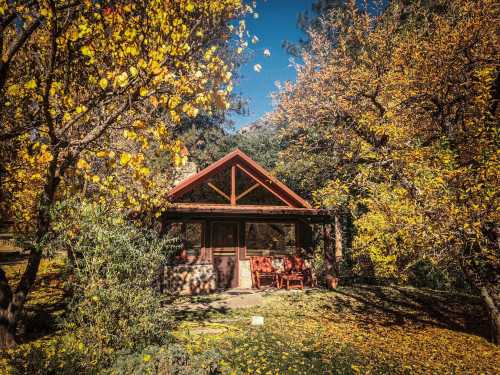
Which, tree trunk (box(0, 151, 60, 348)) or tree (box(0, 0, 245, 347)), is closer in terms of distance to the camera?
tree (box(0, 0, 245, 347))

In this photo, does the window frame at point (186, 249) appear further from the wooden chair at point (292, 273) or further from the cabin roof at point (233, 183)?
the wooden chair at point (292, 273)

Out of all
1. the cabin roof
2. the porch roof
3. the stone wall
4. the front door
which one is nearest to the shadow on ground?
the porch roof

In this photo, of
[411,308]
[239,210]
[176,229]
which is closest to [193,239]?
[176,229]

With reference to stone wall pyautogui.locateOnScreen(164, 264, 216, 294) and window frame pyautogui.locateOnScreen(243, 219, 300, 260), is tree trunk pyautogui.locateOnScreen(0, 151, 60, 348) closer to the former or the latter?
stone wall pyautogui.locateOnScreen(164, 264, 216, 294)

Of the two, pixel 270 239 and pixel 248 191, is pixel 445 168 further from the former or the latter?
pixel 270 239

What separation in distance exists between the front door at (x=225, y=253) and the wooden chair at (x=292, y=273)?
205 centimetres

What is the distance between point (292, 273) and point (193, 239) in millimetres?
4400

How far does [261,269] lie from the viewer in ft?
45.4

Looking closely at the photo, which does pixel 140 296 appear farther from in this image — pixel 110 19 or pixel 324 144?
pixel 324 144

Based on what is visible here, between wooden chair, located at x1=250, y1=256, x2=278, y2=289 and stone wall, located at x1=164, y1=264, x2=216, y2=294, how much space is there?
1724mm

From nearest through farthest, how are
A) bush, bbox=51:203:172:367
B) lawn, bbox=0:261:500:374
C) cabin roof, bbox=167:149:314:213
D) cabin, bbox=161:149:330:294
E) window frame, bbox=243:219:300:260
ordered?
bush, bbox=51:203:172:367, lawn, bbox=0:261:500:374, cabin roof, bbox=167:149:314:213, cabin, bbox=161:149:330:294, window frame, bbox=243:219:300:260

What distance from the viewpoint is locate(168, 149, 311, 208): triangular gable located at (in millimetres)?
12672

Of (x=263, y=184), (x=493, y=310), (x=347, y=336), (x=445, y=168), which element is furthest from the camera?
(x=263, y=184)

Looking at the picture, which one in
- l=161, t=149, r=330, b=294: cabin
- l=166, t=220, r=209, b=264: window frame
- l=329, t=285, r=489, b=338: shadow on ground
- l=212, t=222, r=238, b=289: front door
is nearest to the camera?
l=329, t=285, r=489, b=338: shadow on ground
